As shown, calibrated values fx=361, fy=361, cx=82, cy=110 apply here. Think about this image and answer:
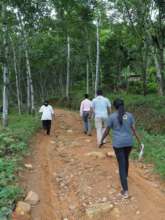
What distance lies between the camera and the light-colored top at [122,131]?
7.18 meters

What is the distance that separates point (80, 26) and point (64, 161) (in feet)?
60.2

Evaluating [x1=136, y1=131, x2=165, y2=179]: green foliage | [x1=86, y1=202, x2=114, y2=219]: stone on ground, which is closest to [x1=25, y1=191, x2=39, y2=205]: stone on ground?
[x1=86, y1=202, x2=114, y2=219]: stone on ground

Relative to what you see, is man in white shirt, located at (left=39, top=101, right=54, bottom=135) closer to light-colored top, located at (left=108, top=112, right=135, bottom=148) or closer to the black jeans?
light-colored top, located at (left=108, top=112, right=135, bottom=148)

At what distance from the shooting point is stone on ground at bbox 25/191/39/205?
7.16m

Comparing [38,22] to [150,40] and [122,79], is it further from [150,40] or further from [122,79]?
[122,79]

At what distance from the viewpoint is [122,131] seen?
727 cm

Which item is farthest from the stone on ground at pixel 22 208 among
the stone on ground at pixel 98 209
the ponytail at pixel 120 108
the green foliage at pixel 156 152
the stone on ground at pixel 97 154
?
the stone on ground at pixel 97 154

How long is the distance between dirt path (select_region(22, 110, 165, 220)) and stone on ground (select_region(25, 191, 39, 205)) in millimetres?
116

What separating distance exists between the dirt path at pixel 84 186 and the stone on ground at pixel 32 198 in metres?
0.12

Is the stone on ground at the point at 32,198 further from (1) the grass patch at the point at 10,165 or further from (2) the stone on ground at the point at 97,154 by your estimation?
(2) the stone on ground at the point at 97,154

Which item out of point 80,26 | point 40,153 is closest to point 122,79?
point 80,26

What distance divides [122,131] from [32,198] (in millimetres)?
2259

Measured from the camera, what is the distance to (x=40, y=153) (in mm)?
11625

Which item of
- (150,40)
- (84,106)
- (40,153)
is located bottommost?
(40,153)
